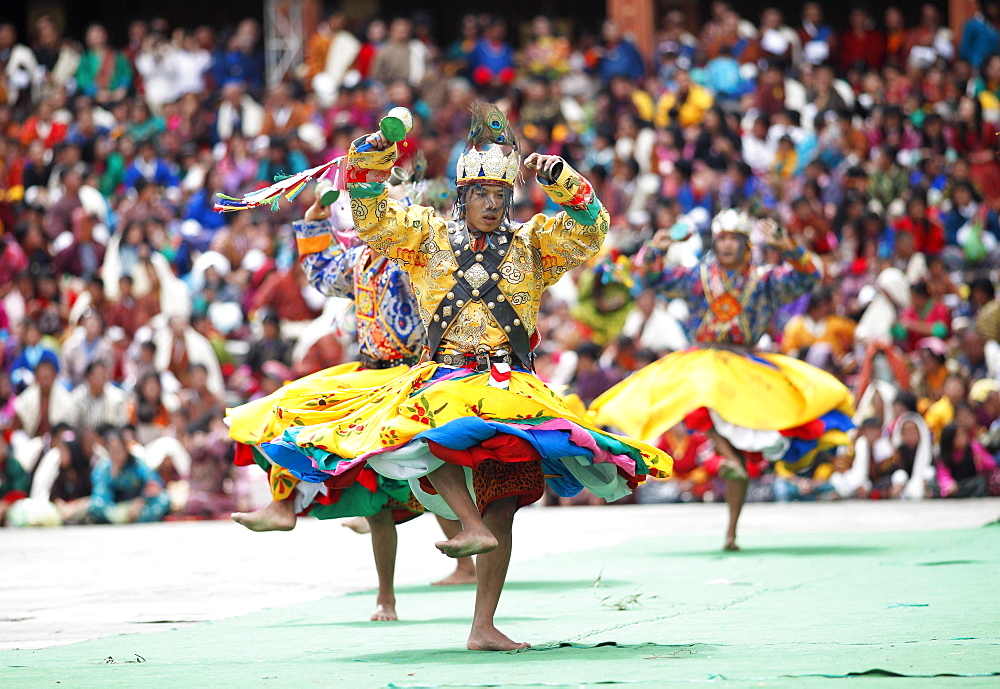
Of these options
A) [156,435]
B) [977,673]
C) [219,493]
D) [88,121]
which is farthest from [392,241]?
[88,121]

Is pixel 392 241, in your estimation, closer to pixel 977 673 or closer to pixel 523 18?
pixel 977 673

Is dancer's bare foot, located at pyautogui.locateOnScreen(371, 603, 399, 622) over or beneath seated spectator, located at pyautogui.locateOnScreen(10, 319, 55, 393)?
over

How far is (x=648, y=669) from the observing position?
170 inches

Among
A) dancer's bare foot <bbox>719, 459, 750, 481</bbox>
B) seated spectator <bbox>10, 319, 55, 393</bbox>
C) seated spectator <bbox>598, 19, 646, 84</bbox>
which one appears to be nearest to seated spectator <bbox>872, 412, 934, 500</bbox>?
dancer's bare foot <bbox>719, 459, 750, 481</bbox>

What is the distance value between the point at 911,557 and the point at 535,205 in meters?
9.75

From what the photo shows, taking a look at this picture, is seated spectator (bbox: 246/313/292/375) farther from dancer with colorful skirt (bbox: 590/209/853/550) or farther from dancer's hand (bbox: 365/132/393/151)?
dancer's hand (bbox: 365/132/393/151)

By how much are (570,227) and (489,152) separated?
0.41 metres

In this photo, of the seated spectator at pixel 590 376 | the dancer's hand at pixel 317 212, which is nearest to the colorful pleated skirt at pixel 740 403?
the dancer's hand at pixel 317 212

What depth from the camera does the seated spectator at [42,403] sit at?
45.9 ft

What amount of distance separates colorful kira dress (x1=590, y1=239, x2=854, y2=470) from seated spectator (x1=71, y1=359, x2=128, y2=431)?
6.38 metres

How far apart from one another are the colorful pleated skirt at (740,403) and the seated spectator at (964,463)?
11.0 feet

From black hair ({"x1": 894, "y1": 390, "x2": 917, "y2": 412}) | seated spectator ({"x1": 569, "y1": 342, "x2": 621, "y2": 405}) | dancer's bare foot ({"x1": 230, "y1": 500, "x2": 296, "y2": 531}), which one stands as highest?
dancer's bare foot ({"x1": 230, "y1": 500, "x2": 296, "y2": 531})

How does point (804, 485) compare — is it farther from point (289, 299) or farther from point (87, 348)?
point (87, 348)

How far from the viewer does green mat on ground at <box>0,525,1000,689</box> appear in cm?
427
